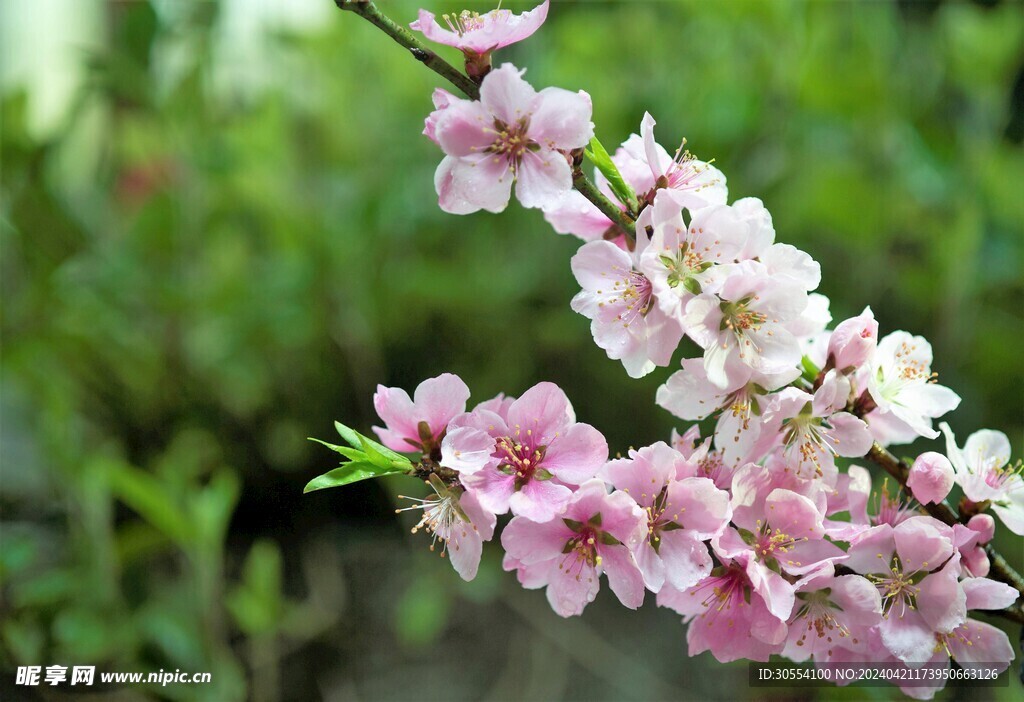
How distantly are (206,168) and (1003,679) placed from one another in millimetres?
774

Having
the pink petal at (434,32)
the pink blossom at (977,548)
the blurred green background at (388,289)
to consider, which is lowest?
the blurred green background at (388,289)

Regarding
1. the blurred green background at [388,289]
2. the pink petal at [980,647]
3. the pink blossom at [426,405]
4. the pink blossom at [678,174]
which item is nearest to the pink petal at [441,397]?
the pink blossom at [426,405]

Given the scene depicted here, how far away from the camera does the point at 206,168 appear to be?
858 millimetres

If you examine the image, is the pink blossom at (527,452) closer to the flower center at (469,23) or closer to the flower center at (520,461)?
the flower center at (520,461)

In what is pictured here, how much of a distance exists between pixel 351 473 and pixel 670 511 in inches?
4.5

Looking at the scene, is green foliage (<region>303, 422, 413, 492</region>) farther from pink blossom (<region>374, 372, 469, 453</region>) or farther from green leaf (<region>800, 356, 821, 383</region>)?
green leaf (<region>800, 356, 821, 383</region>)

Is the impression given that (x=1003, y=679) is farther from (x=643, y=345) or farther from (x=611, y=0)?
(x=611, y=0)

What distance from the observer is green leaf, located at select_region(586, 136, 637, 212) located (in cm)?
32

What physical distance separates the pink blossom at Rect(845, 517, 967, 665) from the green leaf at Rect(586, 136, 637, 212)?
152 mm

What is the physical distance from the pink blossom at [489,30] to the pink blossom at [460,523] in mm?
154

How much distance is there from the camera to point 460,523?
1.04 feet

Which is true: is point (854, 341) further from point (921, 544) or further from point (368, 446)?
point (368, 446)

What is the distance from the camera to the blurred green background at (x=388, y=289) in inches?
30.9

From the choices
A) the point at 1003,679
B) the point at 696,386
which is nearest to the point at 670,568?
the point at 696,386
